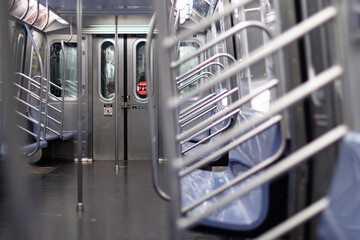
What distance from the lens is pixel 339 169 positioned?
1.14 meters

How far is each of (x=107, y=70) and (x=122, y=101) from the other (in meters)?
0.61

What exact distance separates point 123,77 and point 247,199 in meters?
5.82

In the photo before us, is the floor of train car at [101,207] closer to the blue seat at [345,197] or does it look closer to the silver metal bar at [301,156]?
the silver metal bar at [301,156]

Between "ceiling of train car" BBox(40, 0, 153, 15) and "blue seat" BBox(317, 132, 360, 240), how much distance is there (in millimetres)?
4923

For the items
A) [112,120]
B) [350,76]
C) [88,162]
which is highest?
[350,76]

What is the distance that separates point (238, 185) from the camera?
2.24 meters

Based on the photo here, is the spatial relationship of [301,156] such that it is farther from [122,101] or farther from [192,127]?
[122,101]

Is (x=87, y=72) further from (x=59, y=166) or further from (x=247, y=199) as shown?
(x=247, y=199)

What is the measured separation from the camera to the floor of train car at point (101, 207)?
3141mm

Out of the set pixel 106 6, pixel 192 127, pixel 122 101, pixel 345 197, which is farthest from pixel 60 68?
pixel 345 197

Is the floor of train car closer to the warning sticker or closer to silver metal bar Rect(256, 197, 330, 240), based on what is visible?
the warning sticker

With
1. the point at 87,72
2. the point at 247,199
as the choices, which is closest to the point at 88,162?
the point at 87,72

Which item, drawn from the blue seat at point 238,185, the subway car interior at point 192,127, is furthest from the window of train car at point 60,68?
the blue seat at point 238,185

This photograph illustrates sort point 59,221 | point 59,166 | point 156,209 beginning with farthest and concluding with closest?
point 59,166, point 156,209, point 59,221
